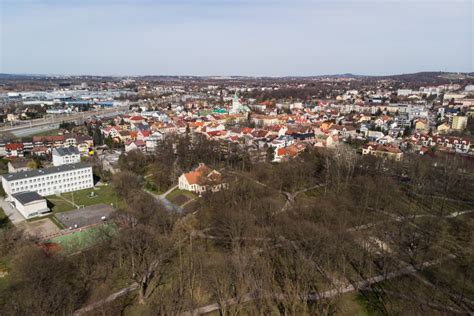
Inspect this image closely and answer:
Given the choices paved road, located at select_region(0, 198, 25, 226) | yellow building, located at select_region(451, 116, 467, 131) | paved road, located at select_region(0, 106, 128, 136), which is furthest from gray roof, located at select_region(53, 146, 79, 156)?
yellow building, located at select_region(451, 116, 467, 131)

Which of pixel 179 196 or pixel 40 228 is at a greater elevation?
pixel 179 196

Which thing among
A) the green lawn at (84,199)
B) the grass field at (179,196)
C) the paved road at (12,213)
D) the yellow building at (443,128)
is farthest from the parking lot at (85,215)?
the yellow building at (443,128)

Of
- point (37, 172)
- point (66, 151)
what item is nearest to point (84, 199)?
point (37, 172)

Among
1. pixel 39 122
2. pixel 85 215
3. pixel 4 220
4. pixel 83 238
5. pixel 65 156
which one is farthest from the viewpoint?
pixel 39 122

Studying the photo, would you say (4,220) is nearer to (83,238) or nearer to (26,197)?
(26,197)

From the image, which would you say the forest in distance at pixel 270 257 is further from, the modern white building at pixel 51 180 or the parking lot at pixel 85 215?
the modern white building at pixel 51 180

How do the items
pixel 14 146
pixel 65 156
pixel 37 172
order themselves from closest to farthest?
pixel 37 172 → pixel 65 156 → pixel 14 146

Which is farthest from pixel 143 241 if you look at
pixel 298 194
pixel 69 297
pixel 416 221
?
pixel 416 221

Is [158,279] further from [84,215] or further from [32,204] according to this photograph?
[32,204]
